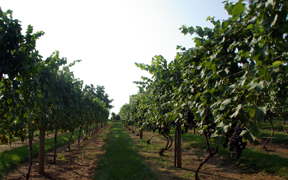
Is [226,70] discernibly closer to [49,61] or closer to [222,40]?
[222,40]

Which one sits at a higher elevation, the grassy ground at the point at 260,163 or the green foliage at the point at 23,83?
the green foliage at the point at 23,83

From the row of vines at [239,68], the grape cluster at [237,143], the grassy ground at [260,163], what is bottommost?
the grassy ground at [260,163]

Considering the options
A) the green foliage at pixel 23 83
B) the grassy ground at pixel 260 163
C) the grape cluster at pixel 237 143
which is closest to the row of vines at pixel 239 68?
the grape cluster at pixel 237 143

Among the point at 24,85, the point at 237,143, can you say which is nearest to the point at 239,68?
the point at 237,143

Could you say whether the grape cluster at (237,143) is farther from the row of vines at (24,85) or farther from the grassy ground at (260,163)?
the grassy ground at (260,163)

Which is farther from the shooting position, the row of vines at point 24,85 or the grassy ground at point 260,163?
the grassy ground at point 260,163

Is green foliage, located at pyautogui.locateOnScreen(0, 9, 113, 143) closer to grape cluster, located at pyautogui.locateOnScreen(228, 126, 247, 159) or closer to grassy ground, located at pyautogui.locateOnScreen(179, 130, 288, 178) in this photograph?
grape cluster, located at pyautogui.locateOnScreen(228, 126, 247, 159)

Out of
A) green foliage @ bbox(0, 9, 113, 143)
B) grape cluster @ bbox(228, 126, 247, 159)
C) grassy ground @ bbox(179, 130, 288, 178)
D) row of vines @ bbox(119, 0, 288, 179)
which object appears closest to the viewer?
row of vines @ bbox(119, 0, 288, 179)

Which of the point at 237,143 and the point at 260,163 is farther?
the point at 260,163

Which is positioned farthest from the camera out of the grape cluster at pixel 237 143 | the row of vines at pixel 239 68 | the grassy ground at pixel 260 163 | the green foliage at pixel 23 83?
the grassy ground at pixel 260 163

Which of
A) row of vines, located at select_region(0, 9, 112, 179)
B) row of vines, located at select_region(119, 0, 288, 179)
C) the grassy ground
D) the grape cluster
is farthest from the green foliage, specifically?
the grassy ground

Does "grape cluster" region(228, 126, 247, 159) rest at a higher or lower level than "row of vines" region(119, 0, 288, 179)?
lower

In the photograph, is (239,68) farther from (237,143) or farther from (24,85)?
(24,85)

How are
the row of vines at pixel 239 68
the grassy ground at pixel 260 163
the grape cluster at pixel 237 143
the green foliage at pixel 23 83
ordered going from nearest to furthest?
the row of vines at pixel 239 68 → the grape cluster at pixel 237 143 → the green foliage at pixel 23 83 → the grassy ground at pixel 260 163
